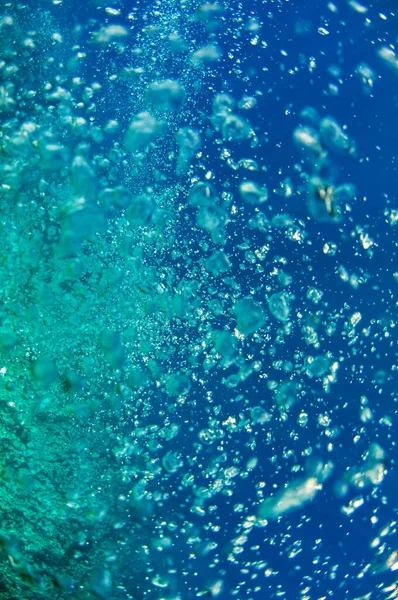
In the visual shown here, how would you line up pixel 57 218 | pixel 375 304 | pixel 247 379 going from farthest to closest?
pixel 375 304 < pixel 247 379 < pixel 57 218

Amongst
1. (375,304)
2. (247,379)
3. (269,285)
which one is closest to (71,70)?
(269,285)

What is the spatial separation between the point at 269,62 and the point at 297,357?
723mm

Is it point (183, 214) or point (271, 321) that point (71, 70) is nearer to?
point (183, 214)

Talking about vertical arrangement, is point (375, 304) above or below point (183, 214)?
above

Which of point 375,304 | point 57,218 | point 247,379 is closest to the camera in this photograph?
point 57,218

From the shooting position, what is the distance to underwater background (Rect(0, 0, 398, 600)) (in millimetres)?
1067

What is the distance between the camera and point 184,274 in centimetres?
109

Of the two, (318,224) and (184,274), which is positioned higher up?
(318,224)

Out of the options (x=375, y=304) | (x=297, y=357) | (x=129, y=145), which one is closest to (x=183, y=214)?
(x=129, y=145)

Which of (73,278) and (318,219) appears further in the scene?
(318,219)

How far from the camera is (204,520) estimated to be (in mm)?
1260

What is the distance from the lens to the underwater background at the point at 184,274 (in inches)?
42.0

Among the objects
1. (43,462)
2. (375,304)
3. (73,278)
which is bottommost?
(43,462)

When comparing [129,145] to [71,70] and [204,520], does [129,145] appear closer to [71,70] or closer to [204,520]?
[71,70]
